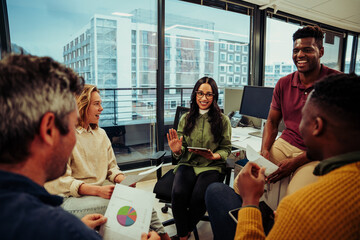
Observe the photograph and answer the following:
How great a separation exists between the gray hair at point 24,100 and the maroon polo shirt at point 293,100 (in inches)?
56.0

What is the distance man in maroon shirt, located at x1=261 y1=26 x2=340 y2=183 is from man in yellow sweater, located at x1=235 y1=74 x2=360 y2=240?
73cm

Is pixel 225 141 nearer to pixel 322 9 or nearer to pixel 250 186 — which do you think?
pixel 250 186

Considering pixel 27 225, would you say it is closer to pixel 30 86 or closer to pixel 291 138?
pixel 30 86

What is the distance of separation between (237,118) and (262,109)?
52 centimetres

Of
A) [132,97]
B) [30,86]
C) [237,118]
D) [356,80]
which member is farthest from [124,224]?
[132,97]

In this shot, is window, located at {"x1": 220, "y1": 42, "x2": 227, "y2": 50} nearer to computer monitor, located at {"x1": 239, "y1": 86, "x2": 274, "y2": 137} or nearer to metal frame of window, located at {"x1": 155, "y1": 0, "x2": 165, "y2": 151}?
metal frame of window, located at {"x1": 155, "y1": 0, "x2": 165, "y2": 151}

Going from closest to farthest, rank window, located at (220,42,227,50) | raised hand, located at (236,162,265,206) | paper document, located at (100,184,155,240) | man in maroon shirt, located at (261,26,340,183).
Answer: raised hand, located at (236,162,265,206) → paper document, located at (100,184,155,240) → man in maroon shirt, located at (261,26,340,183) → window, located at (220,42,227,50)

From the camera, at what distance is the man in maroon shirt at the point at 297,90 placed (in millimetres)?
1493

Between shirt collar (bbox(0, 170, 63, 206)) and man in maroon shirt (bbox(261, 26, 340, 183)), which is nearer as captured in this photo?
shirt collar (bbox(0, 170, 63, 206))

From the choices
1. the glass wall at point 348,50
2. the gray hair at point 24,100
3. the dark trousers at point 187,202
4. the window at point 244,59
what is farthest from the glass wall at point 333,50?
the gray hair at point 24,100

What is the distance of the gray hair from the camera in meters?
0.53

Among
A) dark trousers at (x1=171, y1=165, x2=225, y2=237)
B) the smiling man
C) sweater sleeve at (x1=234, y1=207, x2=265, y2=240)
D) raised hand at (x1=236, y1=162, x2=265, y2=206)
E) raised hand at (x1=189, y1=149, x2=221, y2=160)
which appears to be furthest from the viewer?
raised hand at (x1=189, y1=149, x2=221, y2=160)

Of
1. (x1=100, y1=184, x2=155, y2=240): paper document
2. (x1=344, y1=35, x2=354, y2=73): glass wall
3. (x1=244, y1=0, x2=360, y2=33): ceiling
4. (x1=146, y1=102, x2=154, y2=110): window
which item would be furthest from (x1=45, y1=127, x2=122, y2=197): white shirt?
(x1=344, y1=35, x2=354, y2=73): glass wall

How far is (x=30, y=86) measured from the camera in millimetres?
555
